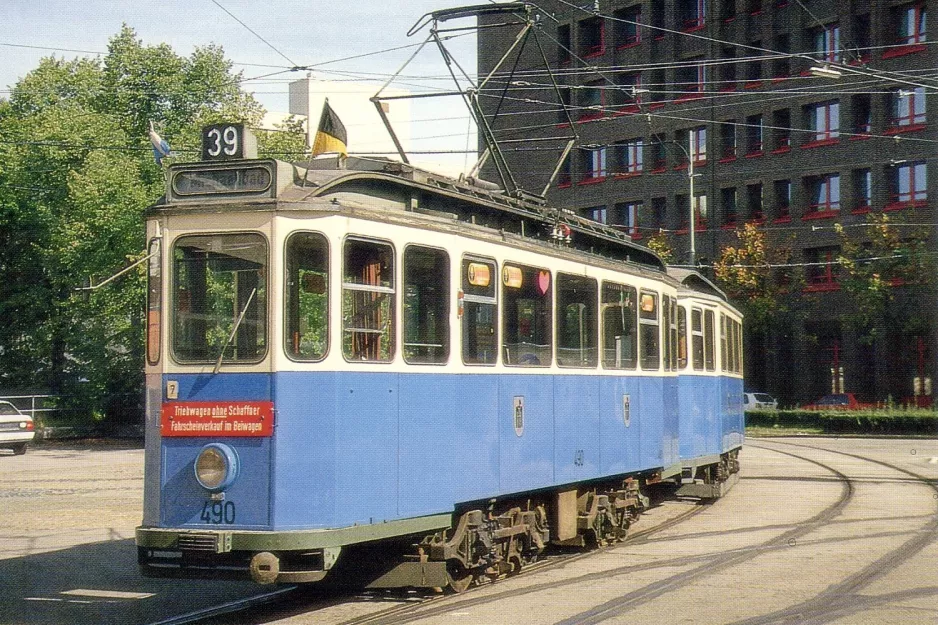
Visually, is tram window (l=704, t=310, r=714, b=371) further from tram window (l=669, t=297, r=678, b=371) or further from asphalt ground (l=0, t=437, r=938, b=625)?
tram window (l=669, t=297, r=678, b=371)

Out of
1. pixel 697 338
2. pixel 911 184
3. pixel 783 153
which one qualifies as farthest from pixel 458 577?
pixel 783 153

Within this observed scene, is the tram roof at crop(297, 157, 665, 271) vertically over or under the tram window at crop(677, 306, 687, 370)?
over

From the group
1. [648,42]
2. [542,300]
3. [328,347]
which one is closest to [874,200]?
[648,42]

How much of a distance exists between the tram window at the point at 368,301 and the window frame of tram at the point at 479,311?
97 cm

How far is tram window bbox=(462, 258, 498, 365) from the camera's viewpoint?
424 inches

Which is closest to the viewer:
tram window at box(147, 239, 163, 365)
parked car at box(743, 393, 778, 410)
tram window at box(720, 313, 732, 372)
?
tram window at box(147, 239, 163, 365)

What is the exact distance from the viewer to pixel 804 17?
173 feet

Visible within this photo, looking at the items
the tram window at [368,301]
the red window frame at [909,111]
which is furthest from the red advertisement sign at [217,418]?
the red window frame at [909,111]

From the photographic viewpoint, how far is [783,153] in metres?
55.1

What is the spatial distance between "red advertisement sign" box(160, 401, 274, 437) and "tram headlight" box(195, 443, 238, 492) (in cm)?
11

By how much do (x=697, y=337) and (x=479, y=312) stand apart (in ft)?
28.9

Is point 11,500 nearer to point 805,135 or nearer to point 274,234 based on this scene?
point 274,234

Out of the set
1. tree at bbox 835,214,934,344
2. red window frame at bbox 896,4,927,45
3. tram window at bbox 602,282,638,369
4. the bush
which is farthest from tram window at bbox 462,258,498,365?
red window frame at bbox 896,4,927,45

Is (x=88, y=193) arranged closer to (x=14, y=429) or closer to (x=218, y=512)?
(x=14, y=429)
